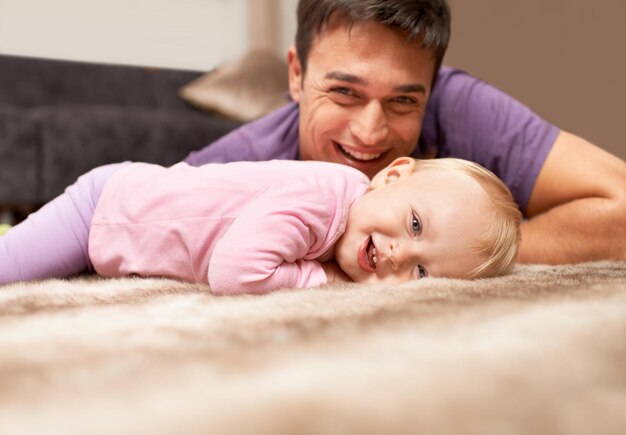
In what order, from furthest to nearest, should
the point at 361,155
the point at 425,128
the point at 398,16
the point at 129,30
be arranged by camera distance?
the point at 129,30 → the point at 425,128 → the point at 361,155 → the point at 398,16

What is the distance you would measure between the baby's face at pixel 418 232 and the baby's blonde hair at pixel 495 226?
0.5 inches

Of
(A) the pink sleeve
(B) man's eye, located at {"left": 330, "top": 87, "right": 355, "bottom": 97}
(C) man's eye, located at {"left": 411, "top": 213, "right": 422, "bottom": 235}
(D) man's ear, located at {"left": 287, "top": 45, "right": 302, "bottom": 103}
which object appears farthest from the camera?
(D) man's ear, located at {"left": 287, "top": 45, "right": 302, "bottom": 103}

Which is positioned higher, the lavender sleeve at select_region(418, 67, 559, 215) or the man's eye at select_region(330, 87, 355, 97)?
the man's eye at select_region(330, 87, 355, 97)

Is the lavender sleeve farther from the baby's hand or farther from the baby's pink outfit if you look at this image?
the baby's hand

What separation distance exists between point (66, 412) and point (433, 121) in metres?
1.42

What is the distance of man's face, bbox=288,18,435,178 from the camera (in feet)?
4.58

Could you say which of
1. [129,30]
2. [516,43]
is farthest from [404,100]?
[129,30]

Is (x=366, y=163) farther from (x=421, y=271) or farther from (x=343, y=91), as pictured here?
Answer: (x=421, y=271)

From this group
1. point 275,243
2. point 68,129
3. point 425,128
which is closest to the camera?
point 275,243

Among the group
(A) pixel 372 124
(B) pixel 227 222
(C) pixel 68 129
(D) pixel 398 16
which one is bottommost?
(C) pixel 68 129

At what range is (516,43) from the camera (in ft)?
10.5

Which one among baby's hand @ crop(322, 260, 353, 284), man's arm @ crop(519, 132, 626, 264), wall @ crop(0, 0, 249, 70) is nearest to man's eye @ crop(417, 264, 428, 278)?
baby's hand @ crop(322, 260, 353, 284)

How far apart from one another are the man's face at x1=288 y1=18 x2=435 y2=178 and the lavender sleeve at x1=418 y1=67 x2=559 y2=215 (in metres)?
Result: 0.12

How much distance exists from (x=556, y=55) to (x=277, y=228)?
2855 mm
